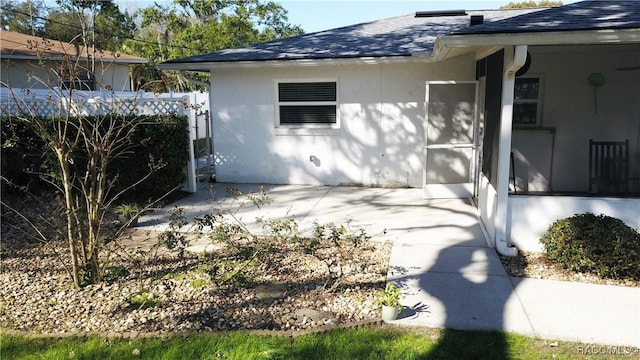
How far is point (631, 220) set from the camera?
5238 mm

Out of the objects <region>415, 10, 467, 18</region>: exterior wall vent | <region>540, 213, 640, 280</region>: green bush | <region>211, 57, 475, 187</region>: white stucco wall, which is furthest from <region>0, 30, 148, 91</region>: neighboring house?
<region>415, 10, 467, 18</region>: exterior wall vent

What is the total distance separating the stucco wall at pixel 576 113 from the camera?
305 inches

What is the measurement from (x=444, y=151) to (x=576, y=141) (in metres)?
2.25

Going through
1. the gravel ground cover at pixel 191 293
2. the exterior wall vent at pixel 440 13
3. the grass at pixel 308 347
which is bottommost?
the grass at pixel 308 347

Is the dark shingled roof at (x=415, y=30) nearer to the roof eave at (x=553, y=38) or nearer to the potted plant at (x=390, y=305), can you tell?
the roof eave at (x=553, y=38)

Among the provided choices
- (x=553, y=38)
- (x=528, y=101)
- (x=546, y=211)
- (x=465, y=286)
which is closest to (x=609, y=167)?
(x=528, y=101)

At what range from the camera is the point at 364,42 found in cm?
962

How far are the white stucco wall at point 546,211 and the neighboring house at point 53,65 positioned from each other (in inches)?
176

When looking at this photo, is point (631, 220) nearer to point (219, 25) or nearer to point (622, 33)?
point (622, 33)

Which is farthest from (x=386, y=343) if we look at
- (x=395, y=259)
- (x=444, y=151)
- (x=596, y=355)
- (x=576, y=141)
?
(x=576, y=141)

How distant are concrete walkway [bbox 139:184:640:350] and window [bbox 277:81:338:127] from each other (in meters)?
2.47

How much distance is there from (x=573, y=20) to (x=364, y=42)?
17.0 ft

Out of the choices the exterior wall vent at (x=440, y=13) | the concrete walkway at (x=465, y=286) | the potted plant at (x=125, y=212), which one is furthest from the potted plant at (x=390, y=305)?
the exterior wall vent at (x=440, y=13)

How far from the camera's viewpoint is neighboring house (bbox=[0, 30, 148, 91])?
13.2ft
